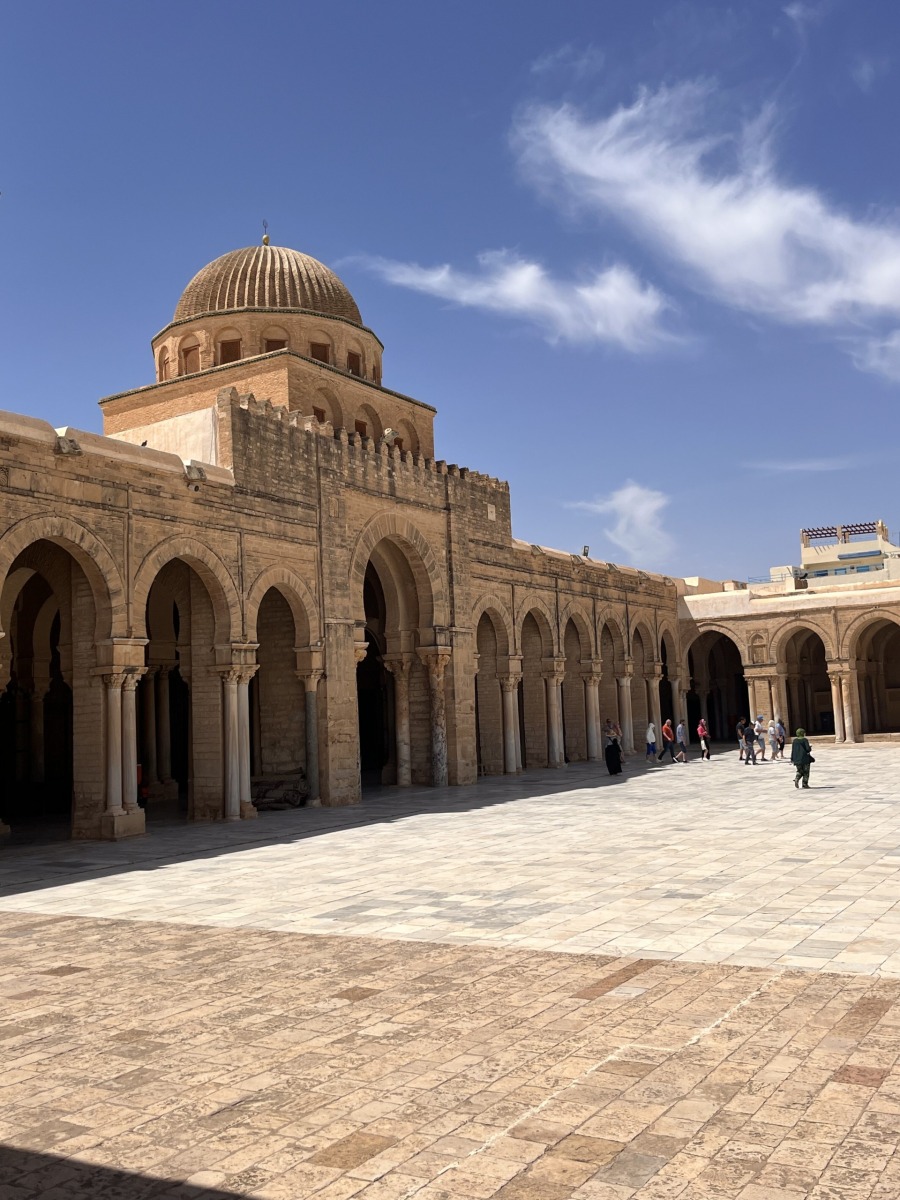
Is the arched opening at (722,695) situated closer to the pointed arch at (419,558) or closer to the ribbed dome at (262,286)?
the pointed arch at (419,558)

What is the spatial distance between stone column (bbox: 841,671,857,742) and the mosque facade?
0.22ft

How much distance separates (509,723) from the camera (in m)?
25.8

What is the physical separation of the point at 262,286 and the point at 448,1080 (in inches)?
934

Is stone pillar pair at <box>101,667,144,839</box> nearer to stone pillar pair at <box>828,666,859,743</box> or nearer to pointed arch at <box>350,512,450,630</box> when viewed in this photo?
pointed arch at <box>350,512,450,630</box>

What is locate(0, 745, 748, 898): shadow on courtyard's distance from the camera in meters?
12.2

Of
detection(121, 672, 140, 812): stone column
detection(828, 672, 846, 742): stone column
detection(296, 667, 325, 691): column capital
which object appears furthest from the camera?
detection(828, 672, 846, 742): stone column

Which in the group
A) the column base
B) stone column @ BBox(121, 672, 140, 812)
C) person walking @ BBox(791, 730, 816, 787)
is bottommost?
the column base

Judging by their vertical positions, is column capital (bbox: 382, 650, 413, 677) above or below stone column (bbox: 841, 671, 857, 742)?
above

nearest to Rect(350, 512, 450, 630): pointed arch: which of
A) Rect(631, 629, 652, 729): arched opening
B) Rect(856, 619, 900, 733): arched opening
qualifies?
Rect(631, 629, 652, 729): arched opening

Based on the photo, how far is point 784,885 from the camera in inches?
361

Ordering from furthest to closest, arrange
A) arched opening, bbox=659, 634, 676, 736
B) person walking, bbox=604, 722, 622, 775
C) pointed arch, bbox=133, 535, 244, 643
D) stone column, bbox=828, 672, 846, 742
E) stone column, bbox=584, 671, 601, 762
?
arched opening, bbox=659, 634, 676, 736 < stone column, bbox=828, 672, 846, 742 < stone column, bbox=584, 671, 601, 762 < person walking, bbox=604, 722, 622, 775 < pointed arch, bbox=133, 535, 244, 643

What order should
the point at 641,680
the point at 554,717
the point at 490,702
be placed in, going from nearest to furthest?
the point at 490,702, the point at 554,717, the point at 641,680

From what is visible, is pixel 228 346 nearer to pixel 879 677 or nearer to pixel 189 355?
pixel 189 355

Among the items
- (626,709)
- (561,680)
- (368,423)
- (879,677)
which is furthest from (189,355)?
(879,677)
